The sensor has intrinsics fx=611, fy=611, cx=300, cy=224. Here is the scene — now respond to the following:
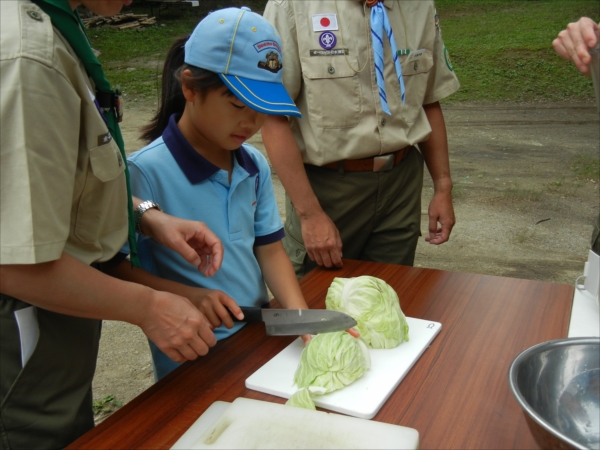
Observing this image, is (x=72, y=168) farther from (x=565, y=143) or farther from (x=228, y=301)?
(x=565, y=143)

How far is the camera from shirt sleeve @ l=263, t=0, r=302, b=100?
2.80 metres

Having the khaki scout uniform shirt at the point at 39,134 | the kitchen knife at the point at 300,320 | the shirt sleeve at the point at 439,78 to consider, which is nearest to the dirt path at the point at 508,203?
the kitchen knife at the point at 300,320

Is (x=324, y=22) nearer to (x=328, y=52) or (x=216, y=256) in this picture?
(x=328, y=52)

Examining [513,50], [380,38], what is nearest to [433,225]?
[380,38]

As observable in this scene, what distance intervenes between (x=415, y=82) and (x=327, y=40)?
0.52 metres

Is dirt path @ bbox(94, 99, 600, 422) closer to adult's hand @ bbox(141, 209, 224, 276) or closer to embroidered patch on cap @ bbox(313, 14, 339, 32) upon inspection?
adult's hand @ bbox(141, 209, 224, 276)

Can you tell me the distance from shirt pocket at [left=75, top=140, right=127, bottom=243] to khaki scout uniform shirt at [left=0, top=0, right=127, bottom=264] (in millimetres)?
16

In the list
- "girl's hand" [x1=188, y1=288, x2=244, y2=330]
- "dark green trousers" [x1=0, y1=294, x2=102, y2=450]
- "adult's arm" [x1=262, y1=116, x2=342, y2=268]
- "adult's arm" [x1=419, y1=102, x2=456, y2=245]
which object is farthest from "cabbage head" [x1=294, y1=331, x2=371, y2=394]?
"adult's arm" [x1=419, y1=102, x2=456, y2=245]

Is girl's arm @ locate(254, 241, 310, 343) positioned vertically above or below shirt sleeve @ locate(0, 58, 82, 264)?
below

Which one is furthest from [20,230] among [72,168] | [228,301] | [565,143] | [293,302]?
[565,143]

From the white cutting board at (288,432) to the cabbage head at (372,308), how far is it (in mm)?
484

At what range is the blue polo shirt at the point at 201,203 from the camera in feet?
6.71

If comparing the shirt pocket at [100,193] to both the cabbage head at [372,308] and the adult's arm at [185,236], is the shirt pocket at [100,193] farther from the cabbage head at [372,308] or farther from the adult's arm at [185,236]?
the cabbage head at [372,308]

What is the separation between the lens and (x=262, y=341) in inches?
76.2
